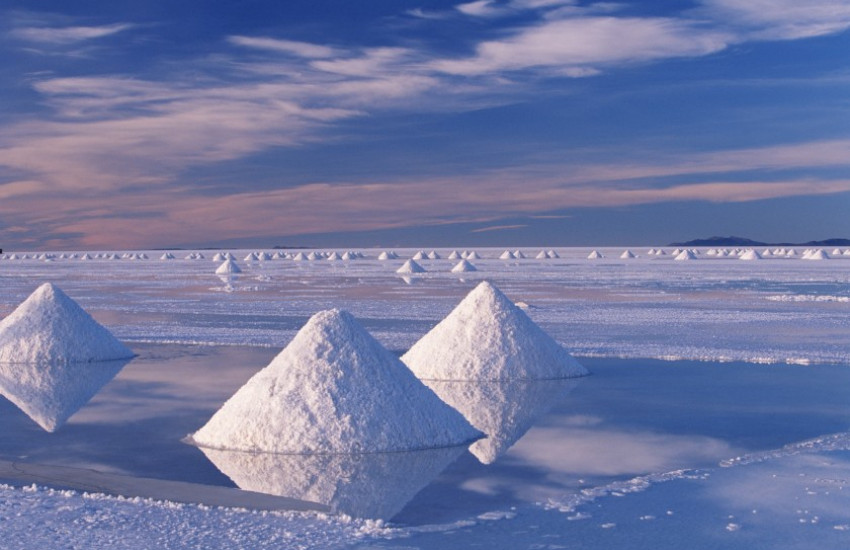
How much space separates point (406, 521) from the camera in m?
5.80

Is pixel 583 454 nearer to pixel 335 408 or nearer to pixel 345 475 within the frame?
pixel 345 475

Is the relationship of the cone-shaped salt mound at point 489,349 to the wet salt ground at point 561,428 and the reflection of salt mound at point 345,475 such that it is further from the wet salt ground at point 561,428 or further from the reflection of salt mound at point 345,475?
the reflection of salt mound at point 345,475

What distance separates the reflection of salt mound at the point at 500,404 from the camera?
8.17m

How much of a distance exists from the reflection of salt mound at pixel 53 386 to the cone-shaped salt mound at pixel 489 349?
3904mm

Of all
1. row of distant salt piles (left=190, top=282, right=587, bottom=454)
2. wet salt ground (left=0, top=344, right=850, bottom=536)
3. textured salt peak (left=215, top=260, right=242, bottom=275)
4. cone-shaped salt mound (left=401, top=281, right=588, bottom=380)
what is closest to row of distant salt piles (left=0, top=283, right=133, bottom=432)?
wet salt ground (left=0, top=344, right=850, bottom=536)

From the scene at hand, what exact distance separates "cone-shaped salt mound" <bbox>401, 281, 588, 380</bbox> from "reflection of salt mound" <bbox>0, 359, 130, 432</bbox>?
390 centimetres

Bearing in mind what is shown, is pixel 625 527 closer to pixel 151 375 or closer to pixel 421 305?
pixel 151 375

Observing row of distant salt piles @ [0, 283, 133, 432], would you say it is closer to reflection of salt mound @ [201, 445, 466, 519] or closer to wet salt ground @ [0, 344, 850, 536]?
wet salt ground @ [0, 344, 850, 536]

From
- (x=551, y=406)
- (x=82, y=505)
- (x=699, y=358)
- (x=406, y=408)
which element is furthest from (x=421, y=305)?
(x=82, y=505)

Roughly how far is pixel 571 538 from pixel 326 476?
2.20 metres

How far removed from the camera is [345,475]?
7.03 m

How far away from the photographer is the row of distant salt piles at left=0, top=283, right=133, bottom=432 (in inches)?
500

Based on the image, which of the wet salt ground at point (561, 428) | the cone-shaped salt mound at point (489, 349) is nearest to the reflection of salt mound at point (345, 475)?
the wet salt ground at point (561, 428)

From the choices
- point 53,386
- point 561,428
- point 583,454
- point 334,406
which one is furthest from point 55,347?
point 583,454
